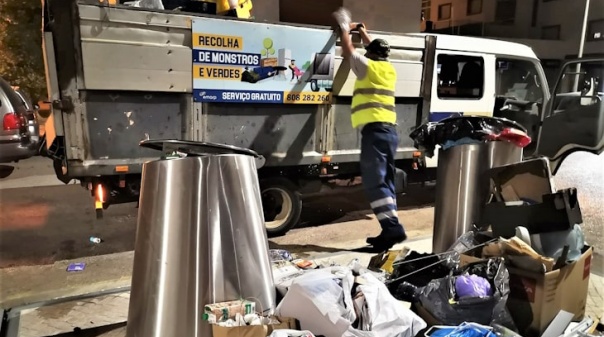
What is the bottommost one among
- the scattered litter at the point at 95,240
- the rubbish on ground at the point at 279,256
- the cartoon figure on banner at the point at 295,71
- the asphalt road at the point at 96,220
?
the asphalt road at the point at 96,220

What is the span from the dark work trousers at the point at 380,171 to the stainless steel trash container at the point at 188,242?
8.84ft

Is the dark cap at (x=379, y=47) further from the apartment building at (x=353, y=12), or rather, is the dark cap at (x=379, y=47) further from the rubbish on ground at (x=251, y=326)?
the rubbish on ground at (x=251, y=326)

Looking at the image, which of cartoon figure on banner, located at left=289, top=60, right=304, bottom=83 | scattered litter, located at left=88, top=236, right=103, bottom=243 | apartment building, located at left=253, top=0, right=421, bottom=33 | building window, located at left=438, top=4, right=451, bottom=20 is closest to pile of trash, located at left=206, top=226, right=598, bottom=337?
cartoon figure on banner, located at left=289, top=60, right=304, bottom=83

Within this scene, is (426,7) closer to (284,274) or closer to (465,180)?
(465,180)

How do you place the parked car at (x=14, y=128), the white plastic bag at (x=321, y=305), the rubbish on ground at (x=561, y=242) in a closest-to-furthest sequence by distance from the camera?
the white plastic bag at (x=321, y=305) → the rubbish on ground at (x=561, y=242) → the parked car at (x=14, y=128)

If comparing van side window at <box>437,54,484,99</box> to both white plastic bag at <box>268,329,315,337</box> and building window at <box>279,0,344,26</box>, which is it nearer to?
building window at <box>279,0,344,26</box>

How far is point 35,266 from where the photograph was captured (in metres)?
4.49

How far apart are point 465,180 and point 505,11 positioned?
20.2 m

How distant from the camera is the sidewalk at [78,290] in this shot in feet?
10.6

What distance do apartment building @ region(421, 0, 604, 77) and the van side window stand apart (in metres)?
11.5

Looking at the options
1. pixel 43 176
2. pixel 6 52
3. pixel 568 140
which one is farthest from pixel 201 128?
pixel 6 52

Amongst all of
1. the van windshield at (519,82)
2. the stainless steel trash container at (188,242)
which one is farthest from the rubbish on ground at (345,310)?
the van windshield at (519,82)

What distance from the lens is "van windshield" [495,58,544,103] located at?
653cm

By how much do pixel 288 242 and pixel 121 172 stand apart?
1933 millimetres
